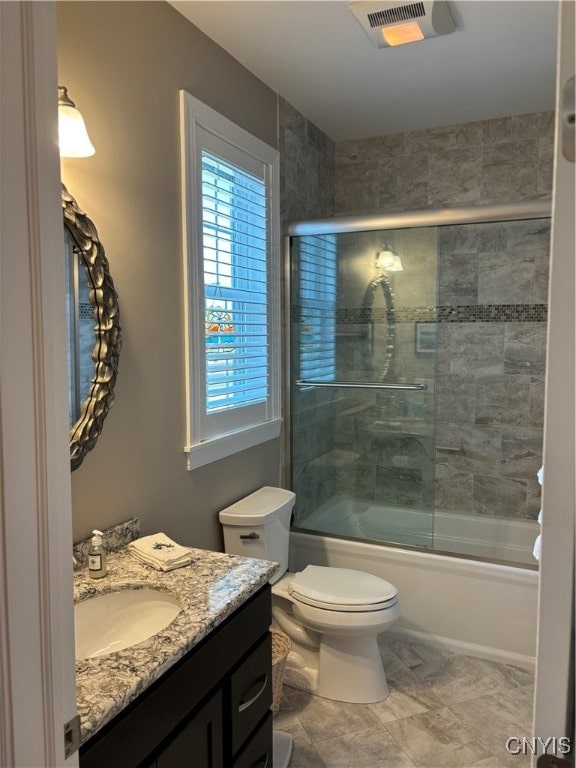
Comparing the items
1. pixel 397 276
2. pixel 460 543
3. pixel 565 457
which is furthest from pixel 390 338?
pixel 565 457

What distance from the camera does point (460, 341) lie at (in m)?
3.46

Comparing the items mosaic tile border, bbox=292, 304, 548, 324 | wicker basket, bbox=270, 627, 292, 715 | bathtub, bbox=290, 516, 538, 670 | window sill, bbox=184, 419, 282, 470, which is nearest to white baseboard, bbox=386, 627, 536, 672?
bathtub, bbox=290, 516, 538, 670

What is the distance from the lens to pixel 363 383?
3.32 m

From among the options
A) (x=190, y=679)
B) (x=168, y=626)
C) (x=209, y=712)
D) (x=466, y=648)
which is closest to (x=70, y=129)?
(x=168, y=626)

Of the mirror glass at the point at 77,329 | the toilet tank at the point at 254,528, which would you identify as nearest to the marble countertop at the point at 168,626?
the mirror glass at the point at 77,329

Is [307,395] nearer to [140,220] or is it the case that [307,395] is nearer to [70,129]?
[140,220]

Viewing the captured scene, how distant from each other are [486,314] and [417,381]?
0.62 meters

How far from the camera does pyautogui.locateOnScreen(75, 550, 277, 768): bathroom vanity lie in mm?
1154

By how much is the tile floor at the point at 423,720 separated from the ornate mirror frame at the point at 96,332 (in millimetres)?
1399

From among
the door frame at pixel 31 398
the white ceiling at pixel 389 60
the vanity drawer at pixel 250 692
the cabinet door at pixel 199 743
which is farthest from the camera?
the white ceiling at pixel 389 60

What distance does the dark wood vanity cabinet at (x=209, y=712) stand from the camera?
1.17 meters

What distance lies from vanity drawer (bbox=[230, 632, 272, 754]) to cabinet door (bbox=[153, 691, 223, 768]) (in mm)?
71

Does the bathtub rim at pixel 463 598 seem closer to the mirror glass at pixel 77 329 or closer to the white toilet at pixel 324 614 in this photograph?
the white toilet at pixel 324 614

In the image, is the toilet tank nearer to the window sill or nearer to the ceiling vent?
the window sill
